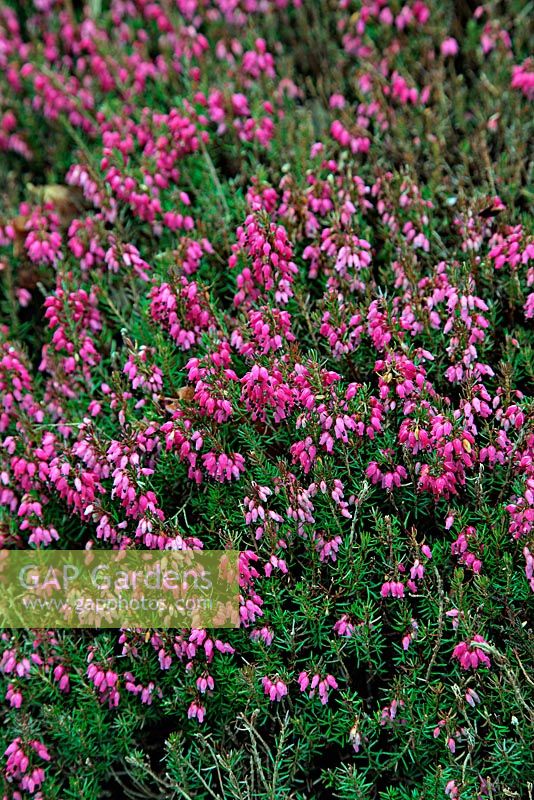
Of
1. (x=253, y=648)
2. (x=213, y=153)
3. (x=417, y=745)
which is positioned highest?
(x=213, y=153)

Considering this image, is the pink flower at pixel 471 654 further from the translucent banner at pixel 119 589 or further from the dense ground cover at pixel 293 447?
the translucent banner at pixel 119 589

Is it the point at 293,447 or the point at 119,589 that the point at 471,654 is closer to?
the point at 293,447

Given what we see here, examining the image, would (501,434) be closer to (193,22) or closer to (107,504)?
(107,504)

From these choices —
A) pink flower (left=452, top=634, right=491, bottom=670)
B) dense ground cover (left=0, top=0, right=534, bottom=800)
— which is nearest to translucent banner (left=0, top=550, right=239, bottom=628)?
dense ground cover (left=0, top=0, right=534, bottom=800)

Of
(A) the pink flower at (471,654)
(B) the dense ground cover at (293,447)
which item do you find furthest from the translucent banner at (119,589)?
(A) the pink flower at (471,654)

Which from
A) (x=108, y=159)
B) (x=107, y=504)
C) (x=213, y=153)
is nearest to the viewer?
(x=107, y=504)

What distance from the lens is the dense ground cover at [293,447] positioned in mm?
3672

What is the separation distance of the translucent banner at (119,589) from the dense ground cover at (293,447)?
81 millimetres

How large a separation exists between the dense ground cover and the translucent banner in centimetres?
8

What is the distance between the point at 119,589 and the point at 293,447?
41.4 inches

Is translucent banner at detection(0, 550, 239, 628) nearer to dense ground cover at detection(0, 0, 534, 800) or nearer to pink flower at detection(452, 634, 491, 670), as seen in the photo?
dense ground cover at detection(0, 0, 534, 800)

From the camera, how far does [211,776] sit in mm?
3684

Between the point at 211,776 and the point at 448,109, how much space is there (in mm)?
4357

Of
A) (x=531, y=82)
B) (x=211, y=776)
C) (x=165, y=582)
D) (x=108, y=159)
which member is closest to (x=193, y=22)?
(x=108, y=159)
